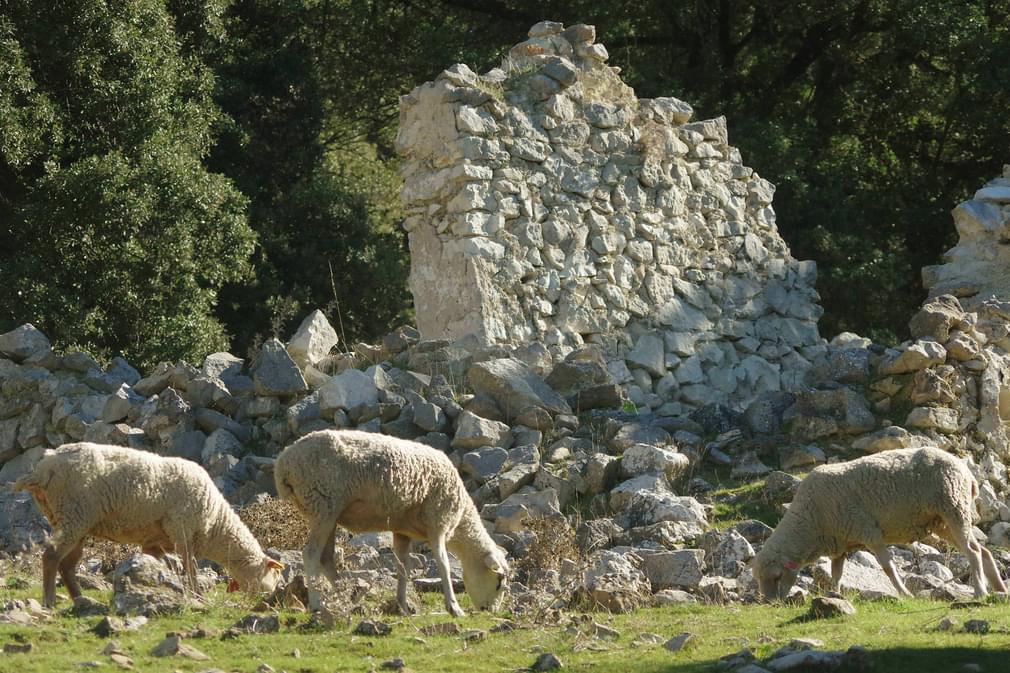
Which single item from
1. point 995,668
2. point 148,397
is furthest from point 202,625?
point 148,397

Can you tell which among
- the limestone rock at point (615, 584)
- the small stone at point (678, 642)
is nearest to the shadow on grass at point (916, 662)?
the small stone at point (678, 642)

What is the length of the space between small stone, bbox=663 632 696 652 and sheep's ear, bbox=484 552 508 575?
5.93 ft

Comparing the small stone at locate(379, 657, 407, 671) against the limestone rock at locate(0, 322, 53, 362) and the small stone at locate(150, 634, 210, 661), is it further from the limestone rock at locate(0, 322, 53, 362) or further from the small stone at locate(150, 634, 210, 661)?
the limestone rock at locate(0, 322, 53, 362)

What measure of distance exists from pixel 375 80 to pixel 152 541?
1780 cm

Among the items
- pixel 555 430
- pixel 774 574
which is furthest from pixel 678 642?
pixel 555 430

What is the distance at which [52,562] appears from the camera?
8.97 meters

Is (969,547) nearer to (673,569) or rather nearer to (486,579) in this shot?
(673,569)

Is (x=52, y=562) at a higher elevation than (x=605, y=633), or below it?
higher

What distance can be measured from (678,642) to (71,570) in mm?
3923

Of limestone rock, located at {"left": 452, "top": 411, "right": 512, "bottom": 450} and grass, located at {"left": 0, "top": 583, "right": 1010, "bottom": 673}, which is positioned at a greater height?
limestone rock, located at {"left": 452, "top": 411, "right": 512, "bottom": 450}

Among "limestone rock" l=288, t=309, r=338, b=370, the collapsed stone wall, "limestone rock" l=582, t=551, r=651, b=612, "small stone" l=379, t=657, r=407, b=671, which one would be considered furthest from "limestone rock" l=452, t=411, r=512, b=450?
the collapsed stone wall

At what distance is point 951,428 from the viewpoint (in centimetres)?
1378

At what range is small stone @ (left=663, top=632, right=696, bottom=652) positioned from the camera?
784cm

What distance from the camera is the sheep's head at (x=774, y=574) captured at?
10.1 metres
